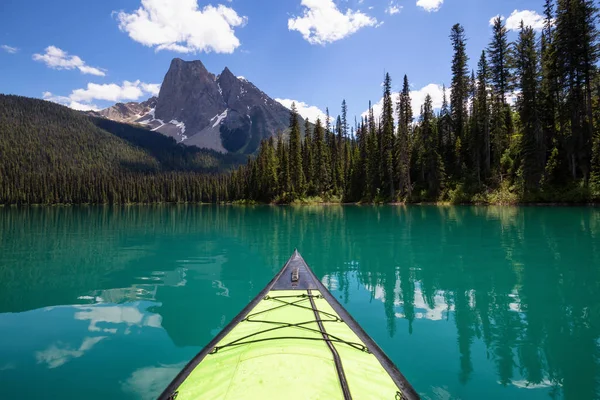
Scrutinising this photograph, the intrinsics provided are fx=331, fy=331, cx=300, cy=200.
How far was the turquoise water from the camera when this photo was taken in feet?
18.5

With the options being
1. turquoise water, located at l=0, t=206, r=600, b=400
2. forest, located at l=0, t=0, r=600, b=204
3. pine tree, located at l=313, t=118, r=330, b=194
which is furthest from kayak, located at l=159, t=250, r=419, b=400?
pine tree, located at l=313, t=118, r=330, b=194

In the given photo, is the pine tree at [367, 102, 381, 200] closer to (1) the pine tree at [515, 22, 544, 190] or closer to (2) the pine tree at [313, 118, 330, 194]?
(2) the pine tree at [313, 118, 330, 194]

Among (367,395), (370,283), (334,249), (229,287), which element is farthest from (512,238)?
(367,395)

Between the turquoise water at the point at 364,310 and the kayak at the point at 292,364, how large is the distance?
164 cm

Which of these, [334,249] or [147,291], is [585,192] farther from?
[147,291]

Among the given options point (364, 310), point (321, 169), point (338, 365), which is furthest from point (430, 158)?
point (338, 365)

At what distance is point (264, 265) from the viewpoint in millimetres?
Result: 14797

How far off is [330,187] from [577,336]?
6703 cm

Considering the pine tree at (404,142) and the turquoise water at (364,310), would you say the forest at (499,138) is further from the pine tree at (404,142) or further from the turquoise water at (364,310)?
the turquoise water at (364,310)

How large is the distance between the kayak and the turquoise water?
5.38ft

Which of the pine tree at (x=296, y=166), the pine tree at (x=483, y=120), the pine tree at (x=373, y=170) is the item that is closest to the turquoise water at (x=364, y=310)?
the pine tree at (x=483, y=120)

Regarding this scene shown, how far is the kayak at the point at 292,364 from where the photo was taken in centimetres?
322

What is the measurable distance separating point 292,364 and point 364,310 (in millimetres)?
5546

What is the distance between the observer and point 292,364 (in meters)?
3.68
